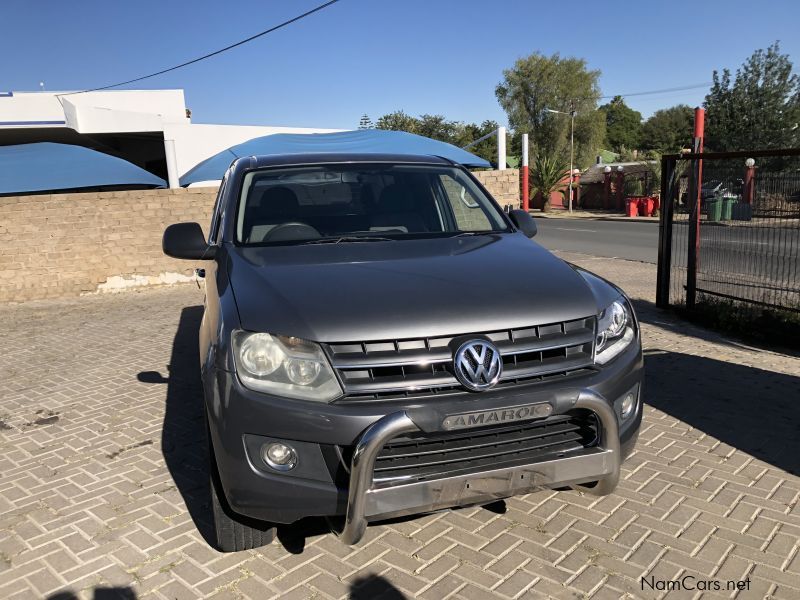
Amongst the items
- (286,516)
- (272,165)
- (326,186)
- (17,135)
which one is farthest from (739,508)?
(17,135)

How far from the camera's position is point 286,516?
8.13ft

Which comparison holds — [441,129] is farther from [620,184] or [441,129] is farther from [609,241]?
[609,241]

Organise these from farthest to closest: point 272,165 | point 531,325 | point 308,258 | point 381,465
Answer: point 272,165, point 308,258, point 531,325, point 381,465

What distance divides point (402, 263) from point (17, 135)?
2016 cm

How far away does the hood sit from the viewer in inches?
99.0

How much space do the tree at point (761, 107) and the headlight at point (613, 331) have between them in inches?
1290

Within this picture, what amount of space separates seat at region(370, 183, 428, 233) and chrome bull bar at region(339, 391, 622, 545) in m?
1.77

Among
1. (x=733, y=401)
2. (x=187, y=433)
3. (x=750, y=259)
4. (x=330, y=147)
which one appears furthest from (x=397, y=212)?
(x=330, y=147)

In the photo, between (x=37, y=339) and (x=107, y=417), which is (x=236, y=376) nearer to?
(x=107, y=417)

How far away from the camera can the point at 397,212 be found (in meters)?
4.05

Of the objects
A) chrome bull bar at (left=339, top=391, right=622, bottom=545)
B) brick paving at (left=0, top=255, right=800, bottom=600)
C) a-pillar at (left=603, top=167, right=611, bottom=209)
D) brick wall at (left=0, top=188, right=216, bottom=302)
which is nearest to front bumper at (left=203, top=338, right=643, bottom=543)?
chrome bull bar at (left=339, top=391, right=622, bottom=545)

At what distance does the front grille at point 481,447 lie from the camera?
7.99ft

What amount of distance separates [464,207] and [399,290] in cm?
176

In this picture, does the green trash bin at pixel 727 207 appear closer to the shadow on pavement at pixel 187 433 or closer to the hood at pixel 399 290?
the hood at pixel 399 290
